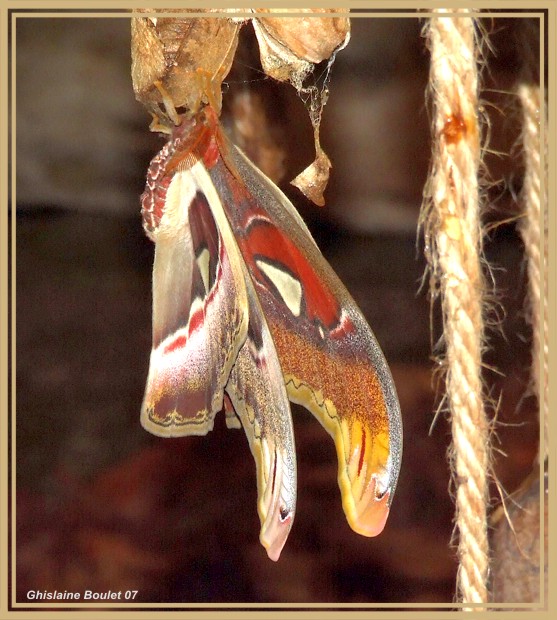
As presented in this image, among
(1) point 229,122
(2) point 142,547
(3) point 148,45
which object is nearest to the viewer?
(3) point 148,45

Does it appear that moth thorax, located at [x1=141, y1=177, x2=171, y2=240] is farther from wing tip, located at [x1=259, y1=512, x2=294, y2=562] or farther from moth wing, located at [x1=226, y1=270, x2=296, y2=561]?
wing tip, located at [x1=259, y1=512, x2=294, y2=562]

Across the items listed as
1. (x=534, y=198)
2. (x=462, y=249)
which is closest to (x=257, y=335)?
(x=462, y=249)

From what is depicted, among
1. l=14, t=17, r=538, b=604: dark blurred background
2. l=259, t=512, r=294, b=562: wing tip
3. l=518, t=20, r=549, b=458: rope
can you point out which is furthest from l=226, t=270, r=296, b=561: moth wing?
l=518, t=20, r=549, b=458: rope

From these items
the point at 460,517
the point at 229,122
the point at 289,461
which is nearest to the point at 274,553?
the point at 289,461

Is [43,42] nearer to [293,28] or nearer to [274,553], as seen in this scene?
[293,28]

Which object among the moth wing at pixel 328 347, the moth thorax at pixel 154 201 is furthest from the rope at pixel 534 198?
the moth thorax at pixel 154 201

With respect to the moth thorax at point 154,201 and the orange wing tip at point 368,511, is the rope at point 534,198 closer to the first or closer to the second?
the orange wing tip at point 368,511
